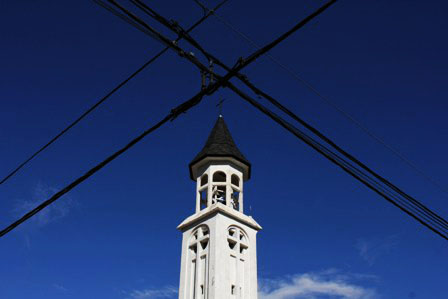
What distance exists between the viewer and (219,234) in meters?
24.0

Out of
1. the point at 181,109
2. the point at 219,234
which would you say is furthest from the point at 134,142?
the point at 219,234

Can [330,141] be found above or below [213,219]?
below

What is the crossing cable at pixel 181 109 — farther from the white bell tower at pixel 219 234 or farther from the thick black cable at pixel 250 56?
the white bell tower at pixel 219 234

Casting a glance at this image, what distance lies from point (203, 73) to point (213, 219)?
1531 centimetres

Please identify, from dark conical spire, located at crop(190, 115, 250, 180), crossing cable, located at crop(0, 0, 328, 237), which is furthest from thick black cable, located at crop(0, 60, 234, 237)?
dark conical spire, located at crop(190, 115, 250, 180)

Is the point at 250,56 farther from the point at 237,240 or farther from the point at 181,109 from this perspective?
the point at 237,240

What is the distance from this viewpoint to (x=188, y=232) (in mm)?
25797

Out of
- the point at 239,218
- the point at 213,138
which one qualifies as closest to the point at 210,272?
the point at 239,218

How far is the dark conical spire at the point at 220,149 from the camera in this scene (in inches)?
1100

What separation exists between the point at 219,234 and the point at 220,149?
580cm

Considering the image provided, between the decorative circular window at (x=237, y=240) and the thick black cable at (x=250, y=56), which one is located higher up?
the decorative circular window at (x=237, y=240)

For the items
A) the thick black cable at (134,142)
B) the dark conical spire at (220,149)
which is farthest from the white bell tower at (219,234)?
the thick black cable at (134,142)

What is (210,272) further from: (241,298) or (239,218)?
(239,218)

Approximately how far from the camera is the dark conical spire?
91.7 ft
